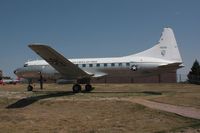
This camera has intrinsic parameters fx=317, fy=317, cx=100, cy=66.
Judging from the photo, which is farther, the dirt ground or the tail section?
the tail section

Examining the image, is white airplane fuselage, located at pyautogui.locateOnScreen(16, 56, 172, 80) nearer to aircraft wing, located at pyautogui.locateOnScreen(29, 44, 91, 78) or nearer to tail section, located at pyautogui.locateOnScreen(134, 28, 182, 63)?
tail section, located at pyautogui.locateOnScreen(134, 28, 182, 63)

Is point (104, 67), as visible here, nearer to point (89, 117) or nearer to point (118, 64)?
point (118, 64)

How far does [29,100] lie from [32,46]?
17.9 feet

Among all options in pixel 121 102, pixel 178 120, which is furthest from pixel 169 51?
pixel 178 120

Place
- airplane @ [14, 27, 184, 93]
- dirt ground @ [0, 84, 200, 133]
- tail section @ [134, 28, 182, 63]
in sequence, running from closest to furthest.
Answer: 1. dirt ground @ [0, 84, 200, 133]
2. airplane @ [14, 27, 184, 93]
3. tail section @ [134, 28, 182, 63]

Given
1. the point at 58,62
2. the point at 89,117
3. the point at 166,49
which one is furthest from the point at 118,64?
the point at 89,117

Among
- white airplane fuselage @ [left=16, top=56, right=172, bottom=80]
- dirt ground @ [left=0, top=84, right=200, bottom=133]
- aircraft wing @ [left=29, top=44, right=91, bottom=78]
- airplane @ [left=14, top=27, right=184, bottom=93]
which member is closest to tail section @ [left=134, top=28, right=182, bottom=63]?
airplane @ [left=14, top=27, right=184, bottom=93]

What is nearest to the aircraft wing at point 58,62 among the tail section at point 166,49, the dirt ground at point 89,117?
the dirt ground at point 89,117

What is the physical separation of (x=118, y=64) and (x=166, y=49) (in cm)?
530

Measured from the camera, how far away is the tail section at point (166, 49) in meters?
33.1

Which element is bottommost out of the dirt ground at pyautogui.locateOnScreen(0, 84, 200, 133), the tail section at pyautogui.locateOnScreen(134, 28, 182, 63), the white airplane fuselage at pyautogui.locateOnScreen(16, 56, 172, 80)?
the dirt ground at pyautogui.locateOnScreen(0, 84, 200, 133)

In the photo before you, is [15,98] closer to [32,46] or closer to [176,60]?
[32,46]

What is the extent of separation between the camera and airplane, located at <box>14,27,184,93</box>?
3206 cm

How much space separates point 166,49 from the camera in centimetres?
3344
